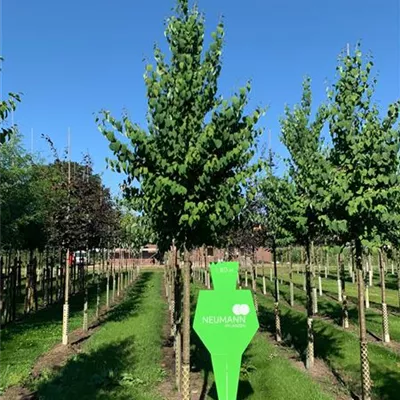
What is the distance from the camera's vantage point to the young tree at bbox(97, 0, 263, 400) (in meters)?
6.72

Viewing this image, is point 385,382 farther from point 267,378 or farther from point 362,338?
point 267,378

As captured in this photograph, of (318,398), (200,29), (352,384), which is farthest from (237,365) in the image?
(200,29)

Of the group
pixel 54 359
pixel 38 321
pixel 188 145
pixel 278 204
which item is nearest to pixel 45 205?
pixel 38 321

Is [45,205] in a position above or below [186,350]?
above

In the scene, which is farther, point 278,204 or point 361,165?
point 278,204

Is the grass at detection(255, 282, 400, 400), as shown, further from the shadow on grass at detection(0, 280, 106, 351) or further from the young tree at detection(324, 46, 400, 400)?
the shadow on grass at detection(0, 280, 106, 351)

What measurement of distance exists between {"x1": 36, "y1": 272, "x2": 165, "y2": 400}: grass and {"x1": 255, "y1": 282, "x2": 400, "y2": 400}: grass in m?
3.80

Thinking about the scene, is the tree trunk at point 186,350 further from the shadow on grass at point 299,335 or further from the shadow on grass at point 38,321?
the shadow on grass at point 38,321

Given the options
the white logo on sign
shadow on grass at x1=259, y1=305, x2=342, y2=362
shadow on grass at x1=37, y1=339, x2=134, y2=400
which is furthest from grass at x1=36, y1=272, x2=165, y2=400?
shadow on grass at x1=259, y1=305, x2=342, y2=362

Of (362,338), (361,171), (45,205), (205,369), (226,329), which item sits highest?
(45,205)

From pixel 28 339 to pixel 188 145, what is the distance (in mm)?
9771

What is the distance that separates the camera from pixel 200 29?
7.39 m

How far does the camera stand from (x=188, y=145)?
6895 millimetres

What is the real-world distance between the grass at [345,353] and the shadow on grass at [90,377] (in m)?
4.50
